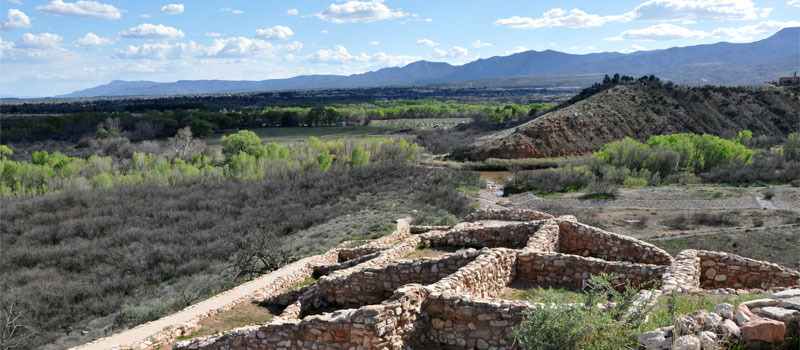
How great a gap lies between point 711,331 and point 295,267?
1169 cm

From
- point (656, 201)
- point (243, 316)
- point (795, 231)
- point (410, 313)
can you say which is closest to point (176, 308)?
point (243, 316)

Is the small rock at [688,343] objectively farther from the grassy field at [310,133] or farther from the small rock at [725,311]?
the grassy field at [310,133]

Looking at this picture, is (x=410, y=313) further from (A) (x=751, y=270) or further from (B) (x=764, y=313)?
(A) (x=751, y=270)

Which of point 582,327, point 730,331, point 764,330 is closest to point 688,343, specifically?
point 730,331

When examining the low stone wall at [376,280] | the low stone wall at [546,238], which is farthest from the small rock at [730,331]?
the low stone wall at [546,238]

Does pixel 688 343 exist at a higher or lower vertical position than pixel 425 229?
higher

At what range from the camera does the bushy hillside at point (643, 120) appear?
236ft

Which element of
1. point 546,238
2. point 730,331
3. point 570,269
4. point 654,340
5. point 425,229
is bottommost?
point 425,229

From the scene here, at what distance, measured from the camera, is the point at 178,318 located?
457 inches

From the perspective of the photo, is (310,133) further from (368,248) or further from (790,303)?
(790,303)

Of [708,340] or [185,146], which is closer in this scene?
[708,340]

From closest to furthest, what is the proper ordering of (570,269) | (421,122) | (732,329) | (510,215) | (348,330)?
(732,329), (348,330), (570,269), (510,215), (421,122)

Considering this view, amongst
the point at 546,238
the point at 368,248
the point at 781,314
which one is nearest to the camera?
the point at 781,314

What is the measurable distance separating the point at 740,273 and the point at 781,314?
6.54 meters
